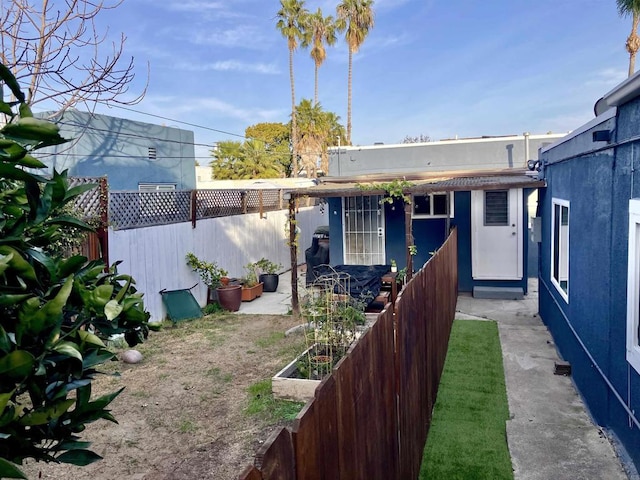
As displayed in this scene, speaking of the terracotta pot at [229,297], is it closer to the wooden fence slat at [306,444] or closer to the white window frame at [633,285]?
the white window frame at [633,285]

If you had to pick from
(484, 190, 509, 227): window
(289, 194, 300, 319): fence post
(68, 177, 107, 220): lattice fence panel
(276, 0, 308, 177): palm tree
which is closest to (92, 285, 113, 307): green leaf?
(68, 177, 107, 220): lattice fence panel

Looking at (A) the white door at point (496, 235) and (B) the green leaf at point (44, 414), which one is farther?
(A) the white door at point (496, 235)

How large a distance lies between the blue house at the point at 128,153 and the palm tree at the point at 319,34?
40.9 ft

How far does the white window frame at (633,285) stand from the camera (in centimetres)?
355

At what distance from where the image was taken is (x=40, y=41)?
20.6 feet

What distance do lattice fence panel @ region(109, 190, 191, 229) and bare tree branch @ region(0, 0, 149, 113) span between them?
2.09m

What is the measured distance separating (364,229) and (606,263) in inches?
329

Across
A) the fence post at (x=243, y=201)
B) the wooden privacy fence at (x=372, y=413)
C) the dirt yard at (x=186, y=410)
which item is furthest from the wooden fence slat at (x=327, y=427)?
the fence post at (x=243, y=201)

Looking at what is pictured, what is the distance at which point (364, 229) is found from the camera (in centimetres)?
1257

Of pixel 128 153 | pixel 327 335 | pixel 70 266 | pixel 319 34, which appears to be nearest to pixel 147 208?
pixel 327 335

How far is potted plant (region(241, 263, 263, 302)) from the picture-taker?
11492mm

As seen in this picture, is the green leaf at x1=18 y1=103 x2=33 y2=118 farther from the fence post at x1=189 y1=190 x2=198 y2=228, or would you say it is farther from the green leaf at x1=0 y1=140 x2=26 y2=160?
the fence post at x1=189 y1=190 x2=198 y2=228

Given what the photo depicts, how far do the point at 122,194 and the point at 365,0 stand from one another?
2340cm

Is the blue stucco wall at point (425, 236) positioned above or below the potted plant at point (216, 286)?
above
